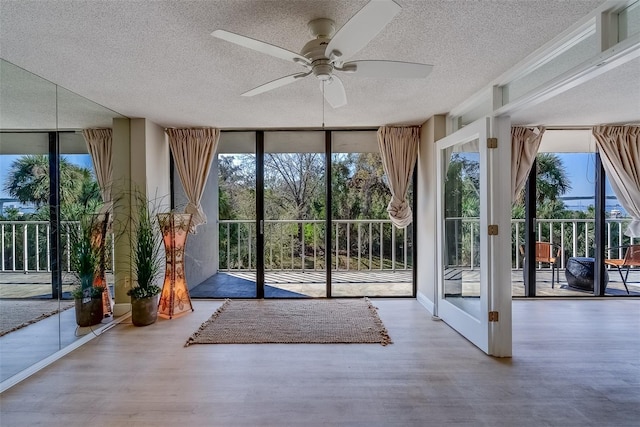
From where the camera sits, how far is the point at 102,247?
3100 millimetres

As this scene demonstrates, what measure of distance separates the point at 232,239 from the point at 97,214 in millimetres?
1833

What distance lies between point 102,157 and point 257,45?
2.59 m

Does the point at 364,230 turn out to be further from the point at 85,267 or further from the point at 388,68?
the point at 85,267

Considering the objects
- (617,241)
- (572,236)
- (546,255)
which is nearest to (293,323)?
(546,255)

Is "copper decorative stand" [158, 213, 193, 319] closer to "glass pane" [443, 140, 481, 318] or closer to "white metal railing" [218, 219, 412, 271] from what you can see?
"white metal railing" [218, 219, 412, 271]

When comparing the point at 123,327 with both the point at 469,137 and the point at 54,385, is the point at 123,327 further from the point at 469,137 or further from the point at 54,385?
the point at 469,137

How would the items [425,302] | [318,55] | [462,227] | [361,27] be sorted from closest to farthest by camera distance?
[361,27] < [318,55] < [462,227] < [425,302]

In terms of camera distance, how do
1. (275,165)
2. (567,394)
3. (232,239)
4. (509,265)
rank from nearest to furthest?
(567,394)
(509,265)
(275,165)
(232,239)

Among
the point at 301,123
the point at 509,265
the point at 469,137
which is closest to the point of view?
the point at 509,265

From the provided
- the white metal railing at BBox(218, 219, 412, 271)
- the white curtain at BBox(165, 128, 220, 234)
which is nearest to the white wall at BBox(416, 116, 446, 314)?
the white metal railing at BBox(218, 219, 412, 271)

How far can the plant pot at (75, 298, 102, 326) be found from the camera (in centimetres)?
287

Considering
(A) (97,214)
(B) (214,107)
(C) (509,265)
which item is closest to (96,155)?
(A) (97,214)

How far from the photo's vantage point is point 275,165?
418 centimetres

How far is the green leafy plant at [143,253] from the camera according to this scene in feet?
10.6
